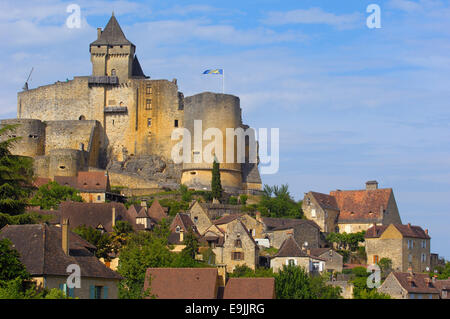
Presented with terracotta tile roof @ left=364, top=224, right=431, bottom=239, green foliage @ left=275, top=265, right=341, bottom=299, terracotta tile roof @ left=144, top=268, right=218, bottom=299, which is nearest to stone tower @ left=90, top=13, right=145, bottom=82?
terracotta tile roof @ left=364, top=224, right=431, bottom=239

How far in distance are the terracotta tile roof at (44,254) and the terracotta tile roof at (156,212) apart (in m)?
25.7

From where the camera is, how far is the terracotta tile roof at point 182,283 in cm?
3966

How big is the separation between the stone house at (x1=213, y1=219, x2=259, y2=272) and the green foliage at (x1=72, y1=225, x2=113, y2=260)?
23.7 feet

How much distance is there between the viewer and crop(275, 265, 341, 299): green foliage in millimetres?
44938

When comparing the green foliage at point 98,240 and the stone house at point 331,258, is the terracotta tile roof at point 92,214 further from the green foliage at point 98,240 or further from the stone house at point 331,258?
the stone house at point 331,258

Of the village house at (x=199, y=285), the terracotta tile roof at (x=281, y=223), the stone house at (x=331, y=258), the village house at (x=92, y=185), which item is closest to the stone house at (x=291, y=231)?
the terracotta tile roof at (x=281, y=223)

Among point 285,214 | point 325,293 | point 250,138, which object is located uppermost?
point 250,138

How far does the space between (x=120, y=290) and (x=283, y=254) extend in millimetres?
17976

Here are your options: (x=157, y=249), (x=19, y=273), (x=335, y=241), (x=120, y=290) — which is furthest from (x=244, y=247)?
(x=19, y=273)

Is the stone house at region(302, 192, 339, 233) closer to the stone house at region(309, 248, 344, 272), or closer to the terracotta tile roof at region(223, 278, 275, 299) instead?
the stone house at region(309, 248, 344, 272)

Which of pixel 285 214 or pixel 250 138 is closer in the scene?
pixel 285 214

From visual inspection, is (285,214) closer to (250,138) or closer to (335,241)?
(335,241)
